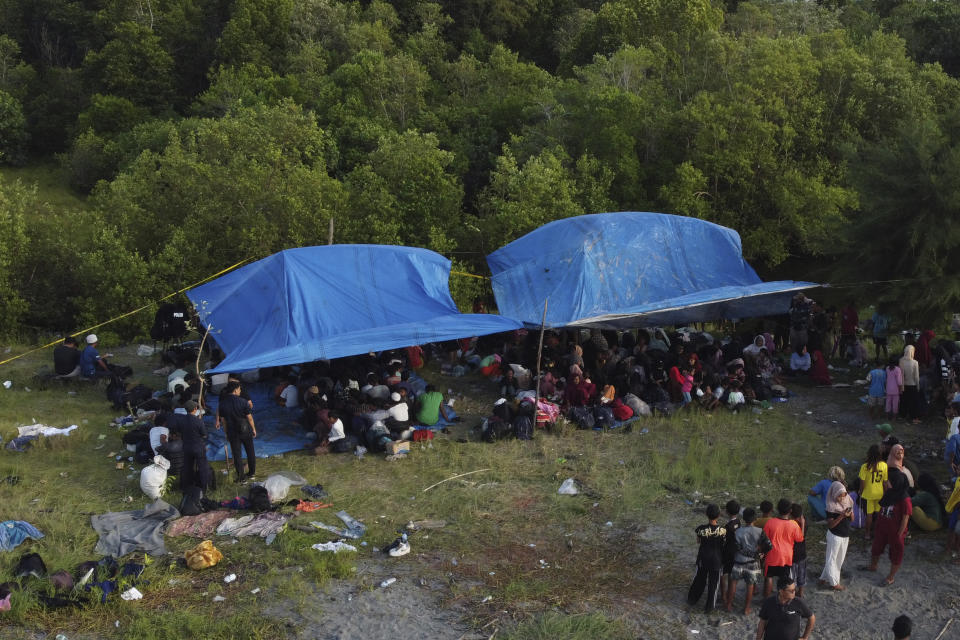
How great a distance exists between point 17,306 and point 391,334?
11740 mm

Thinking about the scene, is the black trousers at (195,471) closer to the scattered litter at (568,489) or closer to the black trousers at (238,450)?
the black trousers at (238,450)

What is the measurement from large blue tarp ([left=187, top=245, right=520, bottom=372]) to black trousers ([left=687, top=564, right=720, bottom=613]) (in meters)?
6.35

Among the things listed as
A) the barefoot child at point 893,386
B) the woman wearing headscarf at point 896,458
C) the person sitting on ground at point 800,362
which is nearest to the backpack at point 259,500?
the woman wearing headscarf at point 896,458

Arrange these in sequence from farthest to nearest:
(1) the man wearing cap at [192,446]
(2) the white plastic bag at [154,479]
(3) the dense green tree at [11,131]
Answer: (3) the dense green tree at [11,131]
(1) the man wearing cap at [192,446]
(2) the white plastic bag at [154,479]

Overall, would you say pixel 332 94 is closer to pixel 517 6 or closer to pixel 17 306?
pixel 517 6

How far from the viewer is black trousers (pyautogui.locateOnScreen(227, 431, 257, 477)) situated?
1173 cm

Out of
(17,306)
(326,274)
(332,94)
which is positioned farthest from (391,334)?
(332,94)

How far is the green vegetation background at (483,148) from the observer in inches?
812

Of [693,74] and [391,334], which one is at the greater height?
[693,74]

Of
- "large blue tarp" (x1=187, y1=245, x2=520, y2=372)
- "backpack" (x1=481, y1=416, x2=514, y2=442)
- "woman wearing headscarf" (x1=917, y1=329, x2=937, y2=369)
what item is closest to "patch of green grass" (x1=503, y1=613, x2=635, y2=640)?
"backpack" (x1=481, y1=416, x2=514, y2=442)

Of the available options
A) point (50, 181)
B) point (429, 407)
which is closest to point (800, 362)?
point (429, 407)

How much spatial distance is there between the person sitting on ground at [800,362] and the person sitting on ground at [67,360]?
13178mm

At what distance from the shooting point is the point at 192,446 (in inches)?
437

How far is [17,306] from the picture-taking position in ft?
67.9
